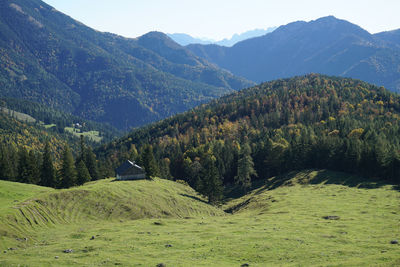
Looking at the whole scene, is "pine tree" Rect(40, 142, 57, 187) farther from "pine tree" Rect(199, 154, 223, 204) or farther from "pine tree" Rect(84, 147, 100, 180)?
"pine tree" Rect(199, 154, 223, 204)

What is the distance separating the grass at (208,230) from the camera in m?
44.8

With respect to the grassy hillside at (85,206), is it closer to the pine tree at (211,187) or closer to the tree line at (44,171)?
the pine tree at (211,187)

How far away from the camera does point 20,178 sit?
342ft

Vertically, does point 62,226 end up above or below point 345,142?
below

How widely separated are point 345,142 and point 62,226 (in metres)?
114

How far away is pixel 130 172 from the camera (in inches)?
4294

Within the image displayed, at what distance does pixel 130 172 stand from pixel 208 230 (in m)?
51.3

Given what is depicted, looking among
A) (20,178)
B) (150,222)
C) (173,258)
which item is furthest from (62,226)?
(20,178)

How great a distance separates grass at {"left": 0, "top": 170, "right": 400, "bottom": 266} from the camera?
4484cm

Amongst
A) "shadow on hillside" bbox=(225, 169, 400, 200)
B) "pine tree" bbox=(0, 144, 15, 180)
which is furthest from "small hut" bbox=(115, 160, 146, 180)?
"shadow on hillside" bbox=(225, 169, 400, 200)

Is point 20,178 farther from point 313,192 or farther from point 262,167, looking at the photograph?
point 262,167

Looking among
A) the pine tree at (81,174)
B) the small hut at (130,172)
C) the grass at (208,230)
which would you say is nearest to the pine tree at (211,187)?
the grass at (208,230)

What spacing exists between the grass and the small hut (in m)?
7.42

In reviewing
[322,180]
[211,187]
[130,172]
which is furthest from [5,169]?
[322,180]
